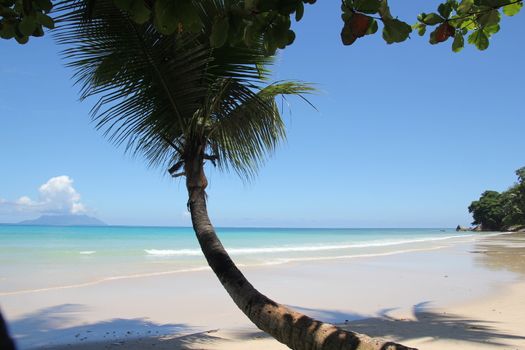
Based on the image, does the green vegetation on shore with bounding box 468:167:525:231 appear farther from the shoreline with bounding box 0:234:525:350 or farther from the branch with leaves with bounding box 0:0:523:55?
the branch with leaves with bounding box 0:0:523:55

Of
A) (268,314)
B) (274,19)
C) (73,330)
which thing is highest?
(274,19)

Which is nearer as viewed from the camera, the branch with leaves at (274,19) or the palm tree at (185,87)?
the branch with leaves at (274,19)

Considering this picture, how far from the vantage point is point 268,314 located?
2857 millimetres

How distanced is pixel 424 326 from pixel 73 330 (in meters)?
5.05

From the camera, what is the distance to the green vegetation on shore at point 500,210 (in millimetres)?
53969

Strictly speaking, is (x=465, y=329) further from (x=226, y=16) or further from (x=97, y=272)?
(x=97, y=272)

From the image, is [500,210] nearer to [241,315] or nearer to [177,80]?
[241,315]

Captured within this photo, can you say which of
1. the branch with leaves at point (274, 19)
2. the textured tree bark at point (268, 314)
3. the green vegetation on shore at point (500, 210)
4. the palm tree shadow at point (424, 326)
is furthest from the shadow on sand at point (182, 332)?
the green vegetation on shore at point (500, 210)

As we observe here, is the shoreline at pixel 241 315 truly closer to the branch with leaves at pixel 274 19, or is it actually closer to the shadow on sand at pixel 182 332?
the shadow on sand at pixel 182 332

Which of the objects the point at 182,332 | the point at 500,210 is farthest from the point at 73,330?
the point at 500,210

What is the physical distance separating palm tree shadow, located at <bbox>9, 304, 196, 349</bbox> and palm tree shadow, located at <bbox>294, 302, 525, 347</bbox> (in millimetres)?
2444

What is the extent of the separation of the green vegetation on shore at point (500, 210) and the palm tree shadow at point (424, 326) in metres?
52.0

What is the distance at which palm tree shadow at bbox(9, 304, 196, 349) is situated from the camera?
6168mm

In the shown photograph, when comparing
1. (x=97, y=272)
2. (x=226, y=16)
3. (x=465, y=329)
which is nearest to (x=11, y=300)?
(x=97, y=272)
